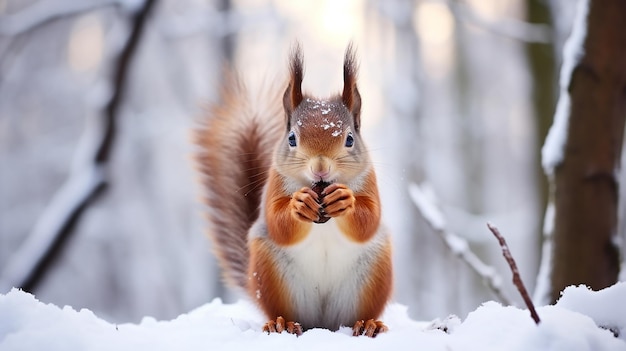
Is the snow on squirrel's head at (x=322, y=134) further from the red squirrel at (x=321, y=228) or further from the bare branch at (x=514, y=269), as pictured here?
the bare branch at (x=514, y=269)

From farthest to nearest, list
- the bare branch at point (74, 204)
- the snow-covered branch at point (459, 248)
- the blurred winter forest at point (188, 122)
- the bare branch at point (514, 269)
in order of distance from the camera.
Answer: the blurred winter forest at point (188, 122) → the bare branch at point (74, 204) → the snow-covered branch at point (459, 248) → the bare branch at point (514, 269)

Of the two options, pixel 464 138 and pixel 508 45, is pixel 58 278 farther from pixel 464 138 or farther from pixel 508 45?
pixel 508 45

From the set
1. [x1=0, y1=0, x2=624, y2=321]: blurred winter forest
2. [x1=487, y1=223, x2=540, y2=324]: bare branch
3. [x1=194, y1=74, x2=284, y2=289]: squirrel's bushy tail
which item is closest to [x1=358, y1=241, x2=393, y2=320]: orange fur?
[x1=194, y1=74, x2=284, y2=289]: squirrel's bushy tail

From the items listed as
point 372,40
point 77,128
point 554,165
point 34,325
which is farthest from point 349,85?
point 77,128

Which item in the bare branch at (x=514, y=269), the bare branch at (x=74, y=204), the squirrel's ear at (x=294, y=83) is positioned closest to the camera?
the bare branch at (x=514, y=269)

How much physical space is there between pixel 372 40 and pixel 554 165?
789cm

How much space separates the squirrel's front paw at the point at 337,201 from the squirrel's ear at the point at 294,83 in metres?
0.32

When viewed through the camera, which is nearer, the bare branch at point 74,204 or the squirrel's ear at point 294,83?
the squirrel's ear at point 294,83

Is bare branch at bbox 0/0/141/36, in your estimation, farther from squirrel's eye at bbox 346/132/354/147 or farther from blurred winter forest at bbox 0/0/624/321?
blurred winter forest at bbox 0/0/624/321

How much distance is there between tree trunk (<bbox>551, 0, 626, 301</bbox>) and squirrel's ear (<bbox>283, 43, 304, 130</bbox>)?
670 millimetres

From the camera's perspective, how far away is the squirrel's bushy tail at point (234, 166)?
183 cm

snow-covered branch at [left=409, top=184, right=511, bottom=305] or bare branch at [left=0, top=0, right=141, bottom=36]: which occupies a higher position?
bare branch at [left=0, top=0, right=141, bottom=36]

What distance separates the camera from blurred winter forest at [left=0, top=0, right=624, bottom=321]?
7.55 metres

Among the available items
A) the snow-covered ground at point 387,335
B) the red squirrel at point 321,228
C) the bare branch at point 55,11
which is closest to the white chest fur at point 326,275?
the red squirrel at point 321,228
